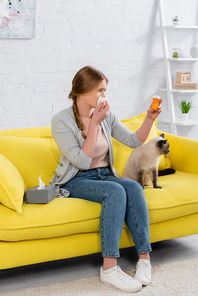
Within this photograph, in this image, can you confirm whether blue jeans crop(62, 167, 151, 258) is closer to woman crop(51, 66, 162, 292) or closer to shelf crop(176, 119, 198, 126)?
woman crop(51, 66, 162, 292)

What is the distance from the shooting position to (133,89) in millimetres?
3564

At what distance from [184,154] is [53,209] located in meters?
1.08

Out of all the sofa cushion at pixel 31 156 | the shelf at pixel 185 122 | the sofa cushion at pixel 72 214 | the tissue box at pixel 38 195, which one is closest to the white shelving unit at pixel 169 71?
the shelf at pixel 185 122

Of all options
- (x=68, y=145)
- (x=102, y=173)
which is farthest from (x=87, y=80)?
(x=102, y=173)

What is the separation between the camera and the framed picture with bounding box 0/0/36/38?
2885 mm

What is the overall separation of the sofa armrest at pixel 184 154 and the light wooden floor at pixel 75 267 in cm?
49

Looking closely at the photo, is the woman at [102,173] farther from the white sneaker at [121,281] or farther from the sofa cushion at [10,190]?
the sofa cushion at [10,190]

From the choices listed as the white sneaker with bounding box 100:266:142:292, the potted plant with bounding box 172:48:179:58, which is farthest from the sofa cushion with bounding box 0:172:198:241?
the potted plant with bounding box 172:48:179:58

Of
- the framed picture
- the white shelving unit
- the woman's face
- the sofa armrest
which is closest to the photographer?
the woman's face

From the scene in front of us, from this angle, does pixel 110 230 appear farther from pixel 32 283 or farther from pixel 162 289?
pixel 32 283

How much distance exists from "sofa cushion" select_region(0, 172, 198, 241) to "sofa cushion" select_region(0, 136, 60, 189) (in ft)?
1.01

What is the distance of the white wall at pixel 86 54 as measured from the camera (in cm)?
306

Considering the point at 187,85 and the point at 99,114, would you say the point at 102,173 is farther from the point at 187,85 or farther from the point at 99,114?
the point at 187,85

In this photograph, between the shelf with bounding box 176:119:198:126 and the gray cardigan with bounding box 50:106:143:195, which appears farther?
the shelf with bounding box 176:119:198:126
